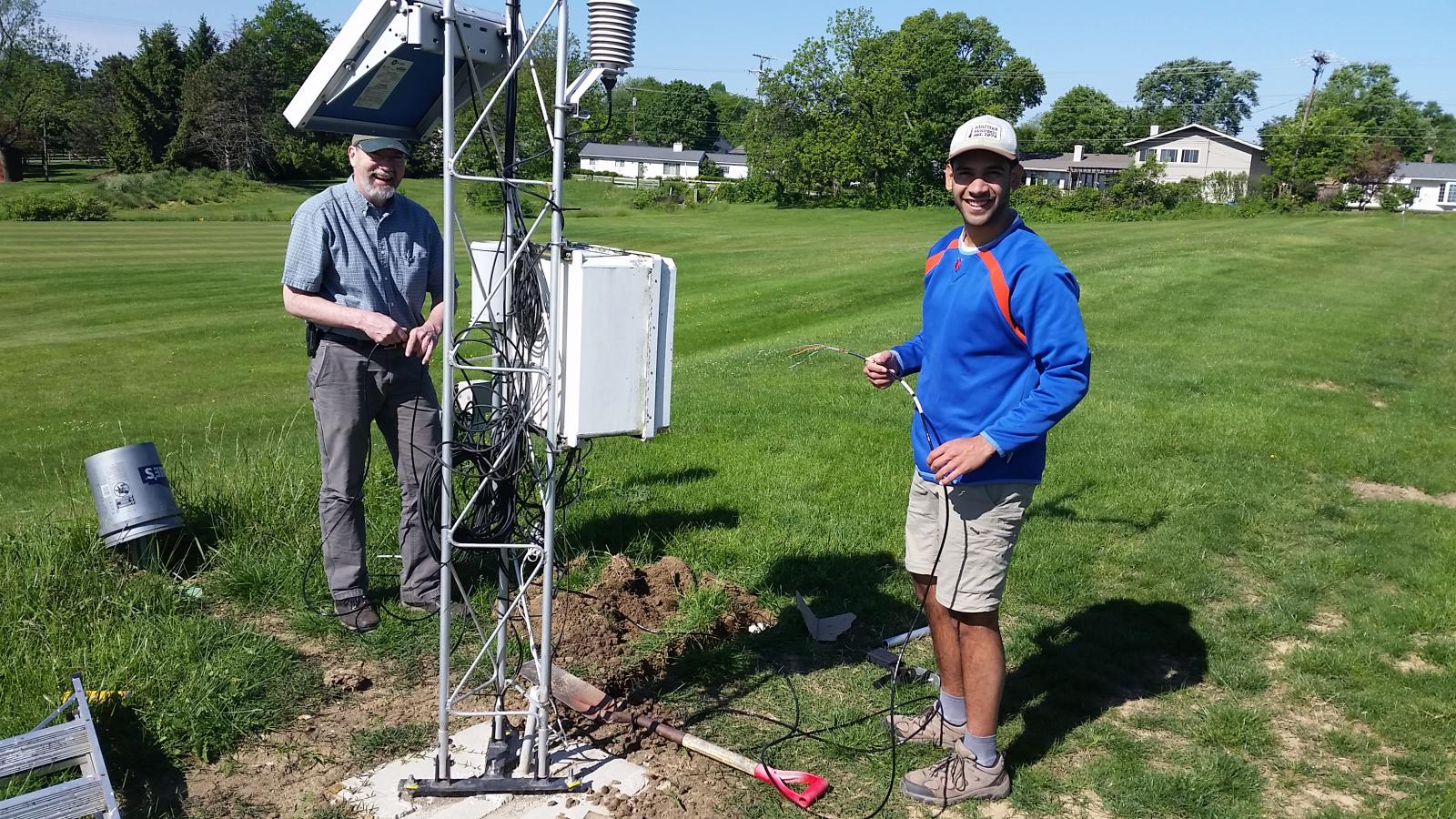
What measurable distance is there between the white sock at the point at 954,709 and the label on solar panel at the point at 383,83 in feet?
10.0

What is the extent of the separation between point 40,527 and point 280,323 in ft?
45.3

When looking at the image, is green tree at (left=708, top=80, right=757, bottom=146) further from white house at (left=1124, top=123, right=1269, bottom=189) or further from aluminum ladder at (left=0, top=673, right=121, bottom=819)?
aluminum ladder at (left=0, top=673, right=121, bottom=819)

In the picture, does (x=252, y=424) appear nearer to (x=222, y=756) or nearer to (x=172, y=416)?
(x=172, y=416)

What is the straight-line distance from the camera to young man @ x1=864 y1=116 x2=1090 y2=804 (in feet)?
10.6

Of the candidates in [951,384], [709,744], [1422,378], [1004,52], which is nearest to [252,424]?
[709,744]

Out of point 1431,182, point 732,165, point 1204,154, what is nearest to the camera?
point 1204,154

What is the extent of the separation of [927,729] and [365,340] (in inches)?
116

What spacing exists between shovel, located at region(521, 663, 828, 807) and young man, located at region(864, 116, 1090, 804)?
38 cm

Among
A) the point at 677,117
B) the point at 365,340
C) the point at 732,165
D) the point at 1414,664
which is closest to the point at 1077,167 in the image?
the point at 732,165

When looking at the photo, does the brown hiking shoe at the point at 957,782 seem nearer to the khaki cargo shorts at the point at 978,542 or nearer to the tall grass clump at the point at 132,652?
the khaki cargo shorts at the point at 978,542

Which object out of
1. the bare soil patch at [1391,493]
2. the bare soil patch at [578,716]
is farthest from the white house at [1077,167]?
the bare soil patch at [578,716]

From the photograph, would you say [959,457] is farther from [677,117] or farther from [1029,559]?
[677,117]

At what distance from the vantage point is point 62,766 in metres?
3.41

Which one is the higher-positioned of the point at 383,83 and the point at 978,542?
the point at 383,83
